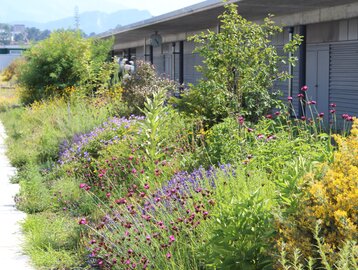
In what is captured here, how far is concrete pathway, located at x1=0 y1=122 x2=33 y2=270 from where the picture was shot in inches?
259

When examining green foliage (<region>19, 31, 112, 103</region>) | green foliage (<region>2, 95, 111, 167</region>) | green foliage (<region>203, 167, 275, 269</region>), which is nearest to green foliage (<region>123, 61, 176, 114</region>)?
green foliage (<region>2, 95, 111, 167</region>)

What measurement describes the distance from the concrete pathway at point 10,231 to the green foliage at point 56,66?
1073 centimetres

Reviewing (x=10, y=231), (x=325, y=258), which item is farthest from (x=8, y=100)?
(x=325, y=258)

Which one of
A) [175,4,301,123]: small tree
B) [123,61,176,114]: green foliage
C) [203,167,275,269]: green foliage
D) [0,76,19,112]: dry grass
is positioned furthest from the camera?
[0,76,19,112]: dry grass

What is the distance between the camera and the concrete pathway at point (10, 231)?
21.6 feet

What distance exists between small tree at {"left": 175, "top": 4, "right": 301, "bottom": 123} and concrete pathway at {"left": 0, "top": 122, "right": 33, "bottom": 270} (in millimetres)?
3205

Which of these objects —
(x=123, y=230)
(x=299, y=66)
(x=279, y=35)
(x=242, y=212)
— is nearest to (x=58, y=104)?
Answer: (x=299, y=66)

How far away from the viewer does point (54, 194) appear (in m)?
8.77

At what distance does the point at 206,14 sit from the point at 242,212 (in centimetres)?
1877

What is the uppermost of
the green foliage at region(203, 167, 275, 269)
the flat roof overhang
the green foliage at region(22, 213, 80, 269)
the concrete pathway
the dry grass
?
the flat roof overhang

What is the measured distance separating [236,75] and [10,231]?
464 centimetres

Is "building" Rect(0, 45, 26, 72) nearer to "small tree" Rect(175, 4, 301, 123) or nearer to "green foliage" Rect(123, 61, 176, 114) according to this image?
"green foliage" Rect(123, 61, 176, 114)

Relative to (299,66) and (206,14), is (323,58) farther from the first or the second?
(206,14)

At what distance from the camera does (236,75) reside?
35.1 feet
